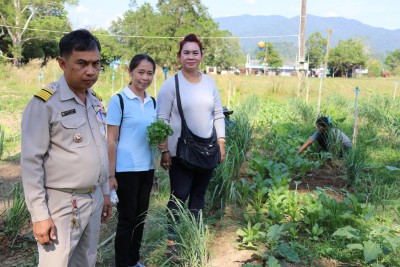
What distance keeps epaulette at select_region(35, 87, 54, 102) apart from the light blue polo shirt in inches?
29.8

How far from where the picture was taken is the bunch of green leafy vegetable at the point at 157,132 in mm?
2230

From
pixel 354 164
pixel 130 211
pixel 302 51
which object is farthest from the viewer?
pixel 302 51

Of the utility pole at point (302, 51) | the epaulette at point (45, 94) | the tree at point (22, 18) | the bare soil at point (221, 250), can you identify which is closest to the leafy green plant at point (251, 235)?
the bare soil at point (221, 250)

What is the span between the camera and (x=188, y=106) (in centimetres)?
244

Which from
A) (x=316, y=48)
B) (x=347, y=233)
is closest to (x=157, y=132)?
(x=347, y=233)

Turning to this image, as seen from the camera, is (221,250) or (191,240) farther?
(221,250)

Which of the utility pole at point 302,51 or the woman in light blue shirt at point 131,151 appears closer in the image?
the woman in light blue shirt at point 131,151

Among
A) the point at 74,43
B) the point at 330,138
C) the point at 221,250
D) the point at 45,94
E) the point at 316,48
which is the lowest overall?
the point at 221,250

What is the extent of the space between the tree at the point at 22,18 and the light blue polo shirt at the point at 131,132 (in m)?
27.0

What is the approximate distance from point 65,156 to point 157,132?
769 millimetres

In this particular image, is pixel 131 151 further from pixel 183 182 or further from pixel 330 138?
pixel 330 138

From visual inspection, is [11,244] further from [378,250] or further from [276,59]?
[276,59]

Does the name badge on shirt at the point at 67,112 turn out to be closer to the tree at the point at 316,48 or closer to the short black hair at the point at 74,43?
the short black hair at the point at 74,43

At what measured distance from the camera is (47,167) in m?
1.50
